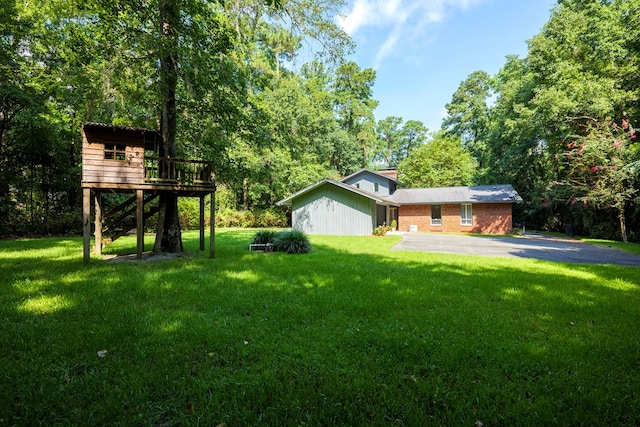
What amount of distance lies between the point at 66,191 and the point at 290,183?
17577mm

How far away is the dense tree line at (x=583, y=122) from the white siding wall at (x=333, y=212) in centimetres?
1202

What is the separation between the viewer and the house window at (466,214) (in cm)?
2345

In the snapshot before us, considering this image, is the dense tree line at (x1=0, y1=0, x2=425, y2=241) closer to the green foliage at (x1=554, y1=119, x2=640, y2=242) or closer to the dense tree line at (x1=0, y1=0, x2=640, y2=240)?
the dense tree line at (x1=0, y1=0, x2=640, y2=240)

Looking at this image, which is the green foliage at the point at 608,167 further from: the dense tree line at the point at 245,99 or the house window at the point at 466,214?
the house window at the point at 466,214

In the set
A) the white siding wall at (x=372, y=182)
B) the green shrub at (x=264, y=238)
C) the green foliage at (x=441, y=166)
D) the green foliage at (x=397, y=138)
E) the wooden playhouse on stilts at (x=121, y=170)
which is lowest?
the green shrub at (x=264, y=238)

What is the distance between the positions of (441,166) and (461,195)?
14.1 meters

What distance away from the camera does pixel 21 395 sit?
2.55 m

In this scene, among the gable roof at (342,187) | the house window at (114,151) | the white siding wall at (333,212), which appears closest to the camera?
the house window at (114,151)

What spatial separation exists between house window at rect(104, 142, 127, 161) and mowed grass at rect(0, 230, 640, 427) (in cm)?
385

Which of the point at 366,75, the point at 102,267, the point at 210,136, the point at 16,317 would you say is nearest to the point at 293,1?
the point at 210,136

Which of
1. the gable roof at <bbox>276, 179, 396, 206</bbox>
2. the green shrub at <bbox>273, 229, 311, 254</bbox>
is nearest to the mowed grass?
the green shrub at <bbox>273, 229, 311, 254</bbox>

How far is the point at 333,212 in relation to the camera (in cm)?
2166

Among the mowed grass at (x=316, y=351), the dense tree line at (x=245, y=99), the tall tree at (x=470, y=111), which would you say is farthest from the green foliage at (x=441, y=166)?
the mowed grass at (x=316, y=351)

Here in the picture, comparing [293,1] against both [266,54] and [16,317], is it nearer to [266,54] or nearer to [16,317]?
[16,317]
